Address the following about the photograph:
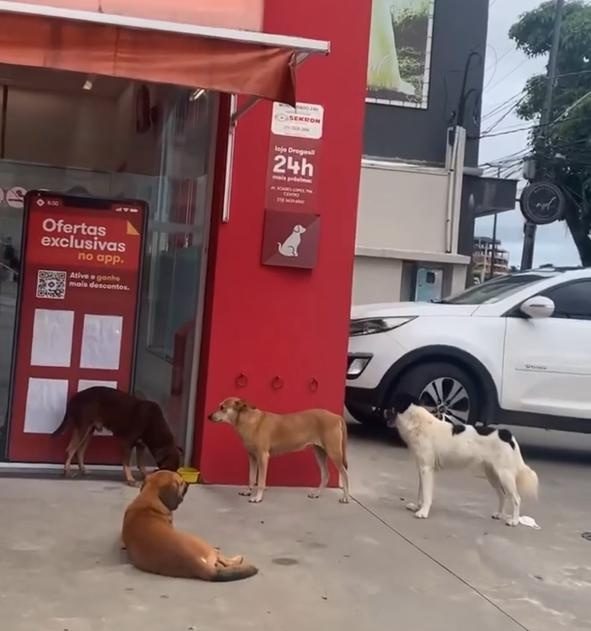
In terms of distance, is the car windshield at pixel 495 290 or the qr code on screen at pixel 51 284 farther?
the car windshield at pixel 495 290

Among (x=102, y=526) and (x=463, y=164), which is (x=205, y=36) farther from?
(x=463, y=164)

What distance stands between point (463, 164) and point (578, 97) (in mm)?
9088

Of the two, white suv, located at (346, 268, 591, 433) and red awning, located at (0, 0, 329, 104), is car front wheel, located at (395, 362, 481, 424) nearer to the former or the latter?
white suv, located at (346, 268, 591, 433)

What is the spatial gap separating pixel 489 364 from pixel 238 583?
4880mm

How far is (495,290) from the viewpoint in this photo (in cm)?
1008

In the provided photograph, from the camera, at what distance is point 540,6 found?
26844 mm

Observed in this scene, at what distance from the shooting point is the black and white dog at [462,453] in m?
6.87

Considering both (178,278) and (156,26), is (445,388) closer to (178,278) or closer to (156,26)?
(178,278)

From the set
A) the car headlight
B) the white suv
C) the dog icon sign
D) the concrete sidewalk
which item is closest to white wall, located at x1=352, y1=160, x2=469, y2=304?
the car headlight

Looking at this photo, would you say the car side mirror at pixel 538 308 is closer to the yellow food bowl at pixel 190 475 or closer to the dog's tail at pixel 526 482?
the dog's tail at pixel 526 482

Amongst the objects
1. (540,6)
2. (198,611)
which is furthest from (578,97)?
(198,611)

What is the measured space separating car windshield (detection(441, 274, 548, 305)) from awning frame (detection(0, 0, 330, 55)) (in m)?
4.67

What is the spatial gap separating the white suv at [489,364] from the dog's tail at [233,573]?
4.41 m

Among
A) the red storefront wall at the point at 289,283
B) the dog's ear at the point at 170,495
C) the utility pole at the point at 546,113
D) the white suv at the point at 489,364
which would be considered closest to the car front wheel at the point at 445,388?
the white suv at the point at 489,364
